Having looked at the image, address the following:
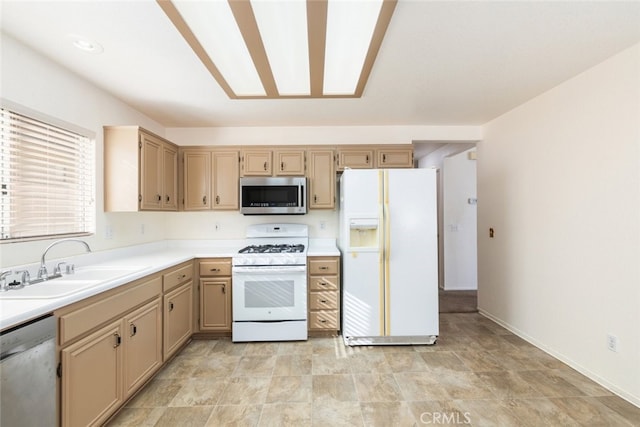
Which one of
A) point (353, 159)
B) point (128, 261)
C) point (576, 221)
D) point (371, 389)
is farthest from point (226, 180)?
point (576, 221)

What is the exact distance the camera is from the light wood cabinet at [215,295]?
9.16ft

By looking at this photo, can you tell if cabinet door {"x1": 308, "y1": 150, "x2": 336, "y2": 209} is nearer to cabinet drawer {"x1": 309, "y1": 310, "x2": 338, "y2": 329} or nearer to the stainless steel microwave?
the stainless steel microwave

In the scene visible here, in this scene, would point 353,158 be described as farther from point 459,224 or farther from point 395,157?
point 459,224

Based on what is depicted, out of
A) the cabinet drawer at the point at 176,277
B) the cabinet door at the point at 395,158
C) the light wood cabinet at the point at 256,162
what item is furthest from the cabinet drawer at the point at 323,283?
the cabinet door at the point at 395,158

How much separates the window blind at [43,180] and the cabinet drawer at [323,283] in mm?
2062

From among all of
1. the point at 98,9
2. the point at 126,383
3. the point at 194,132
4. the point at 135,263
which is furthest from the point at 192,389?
the point at 194,132

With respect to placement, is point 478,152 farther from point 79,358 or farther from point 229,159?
point 79,358

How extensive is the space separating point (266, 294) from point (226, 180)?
4.69ft

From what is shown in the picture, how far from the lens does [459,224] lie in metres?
4.57

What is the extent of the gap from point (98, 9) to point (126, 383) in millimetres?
2271

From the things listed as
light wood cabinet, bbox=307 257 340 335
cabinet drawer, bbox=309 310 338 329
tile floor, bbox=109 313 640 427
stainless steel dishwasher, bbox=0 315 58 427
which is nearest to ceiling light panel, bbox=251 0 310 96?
light wood cabinet, bbox=307 257 340 335

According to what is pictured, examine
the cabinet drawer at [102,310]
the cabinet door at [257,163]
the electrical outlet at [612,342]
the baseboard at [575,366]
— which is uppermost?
the cabinet door at [257,163]

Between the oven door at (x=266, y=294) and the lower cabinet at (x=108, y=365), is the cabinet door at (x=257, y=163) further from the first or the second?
the lower cabinet at (x=108, y=365)

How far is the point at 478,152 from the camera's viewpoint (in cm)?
352
